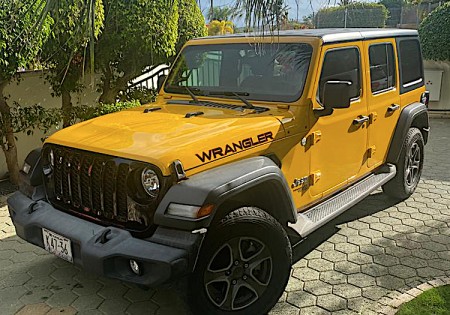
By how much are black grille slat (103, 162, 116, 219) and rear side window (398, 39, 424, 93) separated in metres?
3.58

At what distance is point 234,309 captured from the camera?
3.06 m

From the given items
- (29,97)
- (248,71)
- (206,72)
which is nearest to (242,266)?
(248,71)

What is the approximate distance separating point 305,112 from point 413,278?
1.61m

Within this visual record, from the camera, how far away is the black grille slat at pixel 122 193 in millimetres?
2883

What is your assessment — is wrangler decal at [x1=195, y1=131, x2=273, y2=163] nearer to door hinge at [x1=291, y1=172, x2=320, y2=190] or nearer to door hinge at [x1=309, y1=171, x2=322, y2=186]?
door hinge at [x1=291, y1=172, x2=320, y2=190]

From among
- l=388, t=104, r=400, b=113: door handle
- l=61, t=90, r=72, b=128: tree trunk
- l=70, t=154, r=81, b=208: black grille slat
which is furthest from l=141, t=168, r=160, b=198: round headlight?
l=61, t=90, r=72, b=128: tree trunk

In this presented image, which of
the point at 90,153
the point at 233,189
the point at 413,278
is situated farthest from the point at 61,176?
the point at 413,278

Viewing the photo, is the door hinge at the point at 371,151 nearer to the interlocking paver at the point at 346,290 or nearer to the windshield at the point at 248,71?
the windshield at the point at 248,71

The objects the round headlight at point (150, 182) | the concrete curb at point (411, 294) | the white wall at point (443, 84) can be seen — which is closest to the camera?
the round headlight at point (150, 182)

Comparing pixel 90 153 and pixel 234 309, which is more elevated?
pixel 90 153

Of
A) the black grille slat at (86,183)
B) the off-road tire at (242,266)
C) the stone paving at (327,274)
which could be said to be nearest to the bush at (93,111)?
the stone paving at (327,274)

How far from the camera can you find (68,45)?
4.44 meters

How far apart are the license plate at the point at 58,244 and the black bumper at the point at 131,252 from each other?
1.4 inches

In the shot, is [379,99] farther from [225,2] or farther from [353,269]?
[225,2]
